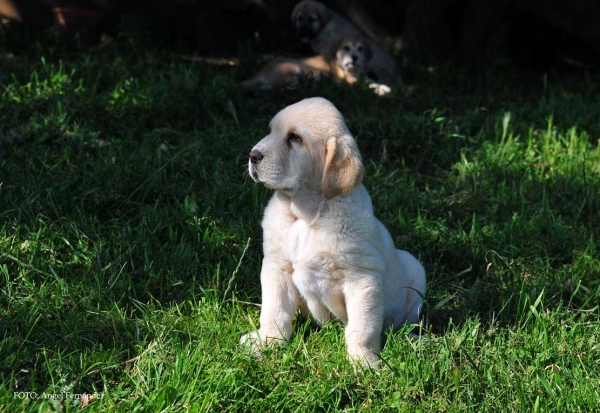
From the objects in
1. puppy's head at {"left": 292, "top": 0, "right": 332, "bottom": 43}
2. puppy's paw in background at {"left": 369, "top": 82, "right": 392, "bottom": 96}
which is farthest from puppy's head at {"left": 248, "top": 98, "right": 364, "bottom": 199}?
puppy's head at {"left": 292, "top": 0, "right": 332, "bottom": 43}

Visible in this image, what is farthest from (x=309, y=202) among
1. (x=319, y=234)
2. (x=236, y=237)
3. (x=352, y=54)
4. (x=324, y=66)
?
(x=352, y=54)

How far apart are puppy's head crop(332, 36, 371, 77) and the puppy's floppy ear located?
3.69 metres

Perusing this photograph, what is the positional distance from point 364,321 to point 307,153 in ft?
2.36

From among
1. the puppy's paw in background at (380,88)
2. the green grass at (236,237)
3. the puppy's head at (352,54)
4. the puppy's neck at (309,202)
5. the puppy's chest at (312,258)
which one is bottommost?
the green grass at (236,237)

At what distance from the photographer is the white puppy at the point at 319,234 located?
3.12 meters

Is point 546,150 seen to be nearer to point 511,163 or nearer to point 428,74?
point 511,163

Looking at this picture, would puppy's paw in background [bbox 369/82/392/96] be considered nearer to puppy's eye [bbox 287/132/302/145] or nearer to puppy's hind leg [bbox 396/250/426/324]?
puppy's hind leg [bbox 396/250/426/324]

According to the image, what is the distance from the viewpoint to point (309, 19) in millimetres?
7312

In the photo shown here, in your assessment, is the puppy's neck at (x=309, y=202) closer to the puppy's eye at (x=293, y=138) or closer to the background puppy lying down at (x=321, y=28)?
the puppy's eye at (x=293, y=138)

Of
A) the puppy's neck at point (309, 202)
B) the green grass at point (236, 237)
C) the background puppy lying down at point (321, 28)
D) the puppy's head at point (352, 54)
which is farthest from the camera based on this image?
the background puppy lying down at point (321, 28)

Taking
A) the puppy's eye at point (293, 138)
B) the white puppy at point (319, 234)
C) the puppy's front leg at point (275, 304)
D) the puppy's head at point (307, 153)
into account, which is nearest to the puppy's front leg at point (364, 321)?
the white puppy at point (319, 234)

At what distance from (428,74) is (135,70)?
2677 mm

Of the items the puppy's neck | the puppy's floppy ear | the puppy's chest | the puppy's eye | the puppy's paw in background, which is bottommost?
the puppy's paw in background

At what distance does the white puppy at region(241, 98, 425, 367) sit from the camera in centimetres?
312
